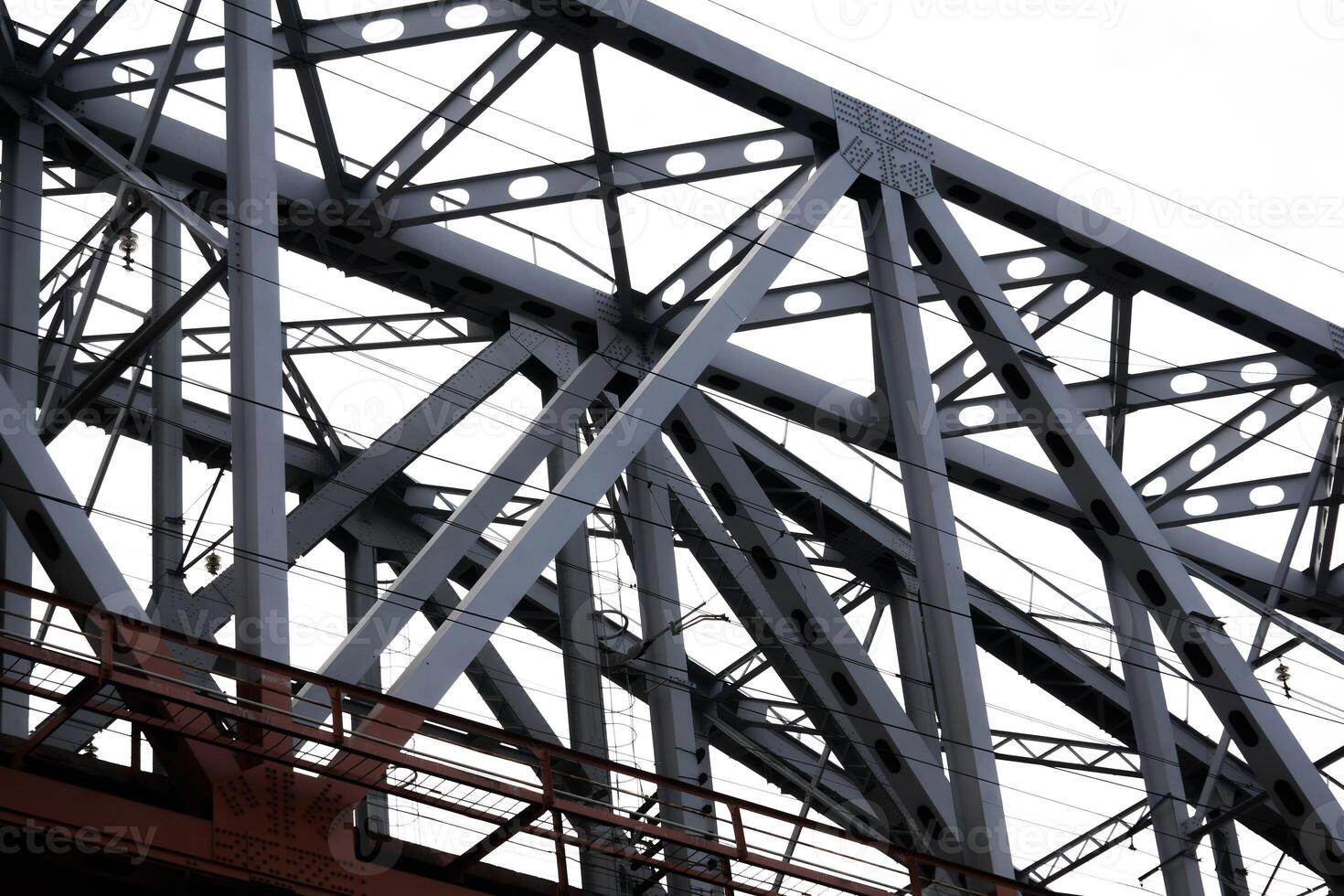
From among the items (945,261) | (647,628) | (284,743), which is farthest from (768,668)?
(284,743)

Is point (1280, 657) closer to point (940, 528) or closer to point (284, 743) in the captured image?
point (940, 528)

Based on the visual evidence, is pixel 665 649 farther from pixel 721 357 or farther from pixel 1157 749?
pixel 1157 749

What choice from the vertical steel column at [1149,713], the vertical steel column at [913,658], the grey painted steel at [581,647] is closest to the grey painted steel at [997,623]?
the vertical steel column at [913,658]

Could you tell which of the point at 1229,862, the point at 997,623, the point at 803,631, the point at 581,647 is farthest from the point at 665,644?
the point at 1229,862

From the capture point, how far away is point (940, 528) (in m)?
16.2

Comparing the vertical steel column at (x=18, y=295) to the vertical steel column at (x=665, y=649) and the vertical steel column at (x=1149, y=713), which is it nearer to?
the vertical steel column at (x=665, y=649)

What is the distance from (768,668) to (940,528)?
8117 mm

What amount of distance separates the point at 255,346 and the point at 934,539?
641 centimetres

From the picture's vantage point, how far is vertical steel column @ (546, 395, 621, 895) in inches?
700

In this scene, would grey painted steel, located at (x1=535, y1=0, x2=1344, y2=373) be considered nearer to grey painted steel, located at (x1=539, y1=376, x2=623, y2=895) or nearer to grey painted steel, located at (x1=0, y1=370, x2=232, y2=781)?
grey painted steel, located at (x1=539, y1=376, x2=623, y2=895)

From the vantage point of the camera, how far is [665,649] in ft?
58.3

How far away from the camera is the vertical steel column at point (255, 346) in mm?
11688

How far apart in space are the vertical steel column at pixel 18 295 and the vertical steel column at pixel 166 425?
1.07 m

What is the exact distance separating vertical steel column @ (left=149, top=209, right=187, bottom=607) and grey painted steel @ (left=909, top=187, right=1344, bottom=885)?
23.1 feet
